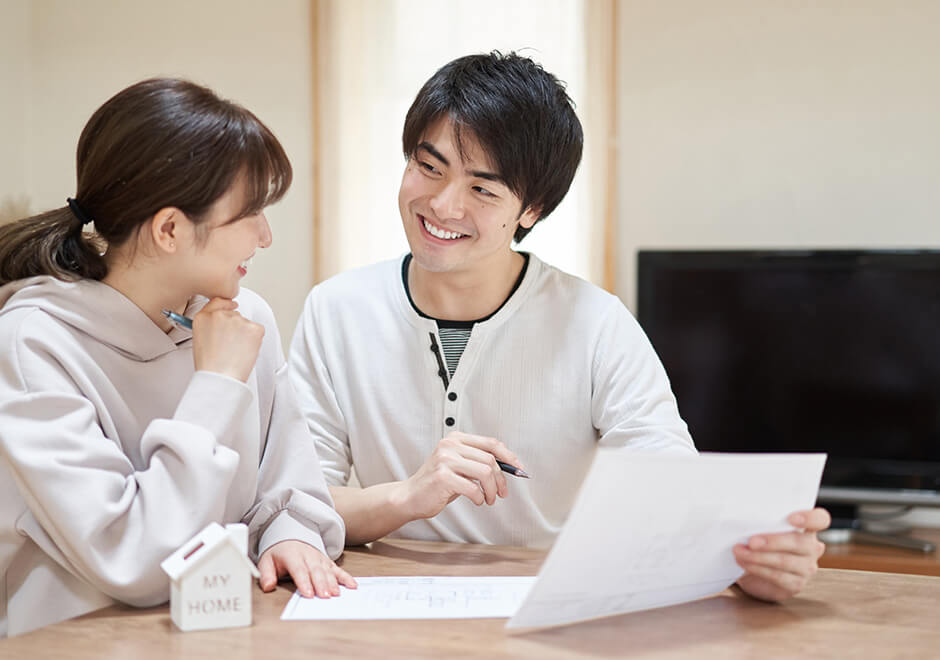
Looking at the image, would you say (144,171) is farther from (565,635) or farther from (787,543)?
(787,543)

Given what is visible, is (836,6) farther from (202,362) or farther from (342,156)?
(202,362)

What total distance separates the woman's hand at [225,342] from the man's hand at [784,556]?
1.92 feet

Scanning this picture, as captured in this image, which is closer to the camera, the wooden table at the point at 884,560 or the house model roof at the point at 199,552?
the house model roof at the point at 199,552

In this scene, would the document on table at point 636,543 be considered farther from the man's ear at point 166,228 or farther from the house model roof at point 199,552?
the man's ear at point 166,228

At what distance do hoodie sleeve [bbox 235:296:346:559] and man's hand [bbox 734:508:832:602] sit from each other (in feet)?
1.68

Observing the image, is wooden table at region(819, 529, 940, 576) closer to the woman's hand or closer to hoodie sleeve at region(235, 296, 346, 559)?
hoodie sleeve at region(235, 296, 346, 559)

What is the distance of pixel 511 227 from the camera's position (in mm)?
1669

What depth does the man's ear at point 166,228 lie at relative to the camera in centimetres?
110

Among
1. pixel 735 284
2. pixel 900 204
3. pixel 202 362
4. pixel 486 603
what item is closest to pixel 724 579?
pixel 486 603

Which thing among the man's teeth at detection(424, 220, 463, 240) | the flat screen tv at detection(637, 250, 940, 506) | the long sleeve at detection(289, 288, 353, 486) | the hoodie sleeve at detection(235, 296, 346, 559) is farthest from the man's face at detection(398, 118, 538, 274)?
the flat screen tv at detection(637, 250, 940, 506)

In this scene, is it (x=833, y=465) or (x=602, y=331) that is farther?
(x=833, y=465)

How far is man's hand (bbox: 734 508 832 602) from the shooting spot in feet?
3.32

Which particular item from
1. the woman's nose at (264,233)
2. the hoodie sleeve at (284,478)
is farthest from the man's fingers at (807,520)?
the woman's nose at (264,233)

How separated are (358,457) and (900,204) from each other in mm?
2060
